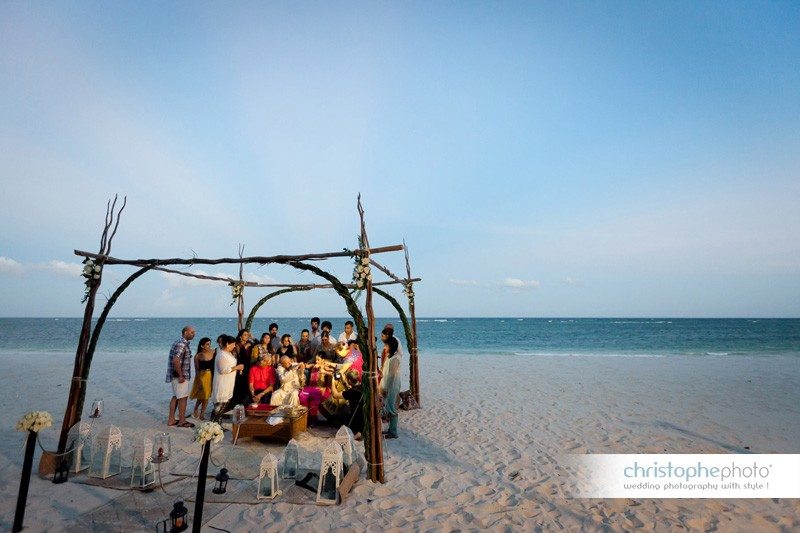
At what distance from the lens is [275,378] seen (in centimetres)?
874

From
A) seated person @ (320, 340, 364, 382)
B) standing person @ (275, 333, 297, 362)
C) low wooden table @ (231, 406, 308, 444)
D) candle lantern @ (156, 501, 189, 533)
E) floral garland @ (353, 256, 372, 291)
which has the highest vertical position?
floral garland @ (353, 256, 372, 291)

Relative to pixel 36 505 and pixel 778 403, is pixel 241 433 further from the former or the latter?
pixel 778 403

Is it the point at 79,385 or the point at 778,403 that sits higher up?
the point at 79,385

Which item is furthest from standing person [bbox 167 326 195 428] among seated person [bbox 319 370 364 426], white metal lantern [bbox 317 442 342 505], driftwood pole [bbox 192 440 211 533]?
driftwood pole [bbox 192 440 211 533]

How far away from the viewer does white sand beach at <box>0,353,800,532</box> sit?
4.61 m

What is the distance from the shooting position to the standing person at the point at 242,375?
8.67 meters

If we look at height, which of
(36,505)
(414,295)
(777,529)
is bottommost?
(777,529)

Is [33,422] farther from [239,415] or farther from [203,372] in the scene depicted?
[203,372]

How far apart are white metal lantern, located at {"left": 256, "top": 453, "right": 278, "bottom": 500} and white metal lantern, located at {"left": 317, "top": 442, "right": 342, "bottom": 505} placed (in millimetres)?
574

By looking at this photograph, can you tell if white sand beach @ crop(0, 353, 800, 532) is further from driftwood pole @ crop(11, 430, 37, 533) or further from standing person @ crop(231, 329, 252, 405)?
standing person @ crop(231, 329, 252, 405)

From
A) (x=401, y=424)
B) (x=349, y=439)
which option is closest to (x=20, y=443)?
(x=349, y=439)

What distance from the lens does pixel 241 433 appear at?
23.6 feet

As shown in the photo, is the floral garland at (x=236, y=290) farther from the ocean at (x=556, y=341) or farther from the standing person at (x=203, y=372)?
the ocean at (x=556, y=341)

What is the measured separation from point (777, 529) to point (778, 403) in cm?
924
